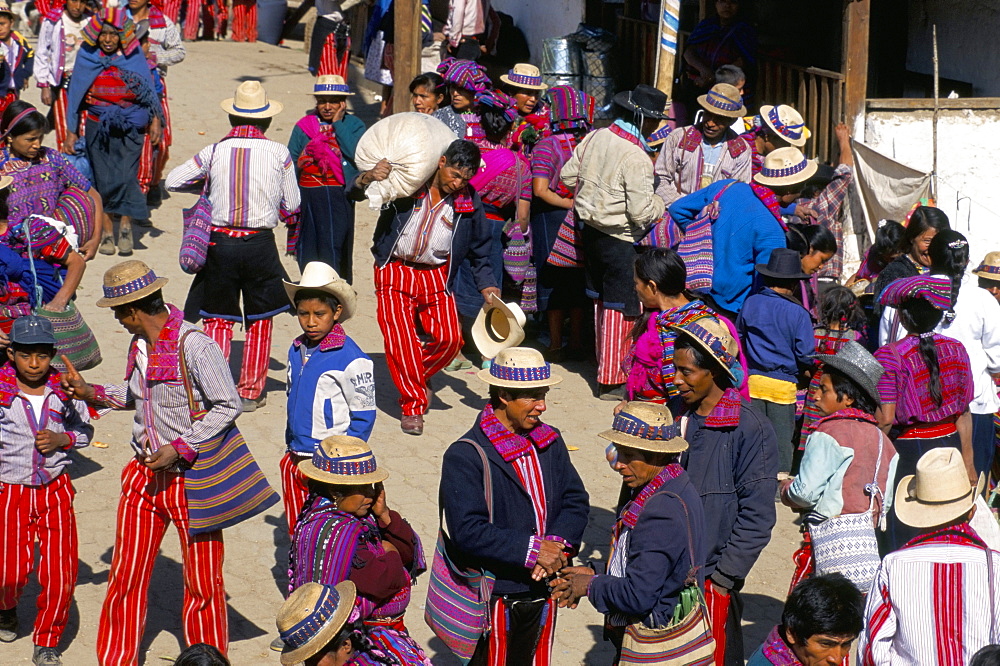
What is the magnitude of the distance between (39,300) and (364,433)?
229 cm

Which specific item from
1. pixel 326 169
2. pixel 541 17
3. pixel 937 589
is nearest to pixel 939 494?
pixel 937 589

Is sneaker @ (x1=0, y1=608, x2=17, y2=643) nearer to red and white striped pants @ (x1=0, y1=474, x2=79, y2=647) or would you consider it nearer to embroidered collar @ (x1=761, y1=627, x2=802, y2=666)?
red and white striped pants @ (x1=0, y1=474, x2=79, y2=647)

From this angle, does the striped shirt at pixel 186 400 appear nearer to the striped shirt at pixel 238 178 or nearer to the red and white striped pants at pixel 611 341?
the striped shirt at pixel 238 178

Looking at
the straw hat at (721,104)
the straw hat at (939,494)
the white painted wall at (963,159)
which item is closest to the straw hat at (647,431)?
the straw hat at (939,494)

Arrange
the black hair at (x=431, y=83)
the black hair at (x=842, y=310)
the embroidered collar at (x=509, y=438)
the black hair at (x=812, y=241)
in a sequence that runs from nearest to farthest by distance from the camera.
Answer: the embroidered collar at (x=509, y=438) < the black hair at (x=842, y=310) < the black hair at (x=812, y=241) < the black hair at (x=431, y=83)

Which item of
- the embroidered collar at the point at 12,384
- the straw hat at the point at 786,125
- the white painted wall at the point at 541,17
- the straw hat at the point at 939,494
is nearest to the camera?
the straw hat at the point at 939,494

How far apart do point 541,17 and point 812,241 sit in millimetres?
8356

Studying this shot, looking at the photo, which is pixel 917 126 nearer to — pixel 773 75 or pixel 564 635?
pixel 773 75

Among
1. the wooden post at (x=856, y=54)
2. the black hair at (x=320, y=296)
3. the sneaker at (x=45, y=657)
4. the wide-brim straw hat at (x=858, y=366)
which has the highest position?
the wooden post at (x=856, y=54)

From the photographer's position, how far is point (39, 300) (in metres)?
6.88

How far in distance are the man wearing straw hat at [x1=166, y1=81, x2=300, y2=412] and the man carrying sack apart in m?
2.71

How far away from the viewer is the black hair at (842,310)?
24.8 ft

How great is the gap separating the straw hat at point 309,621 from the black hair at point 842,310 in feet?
15.0

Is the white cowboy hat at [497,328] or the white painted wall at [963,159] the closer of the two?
the white cowboy hat at [497,328]
